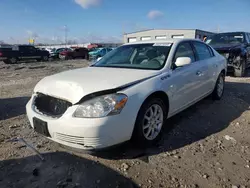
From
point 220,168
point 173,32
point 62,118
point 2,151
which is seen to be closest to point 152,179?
point 220,168

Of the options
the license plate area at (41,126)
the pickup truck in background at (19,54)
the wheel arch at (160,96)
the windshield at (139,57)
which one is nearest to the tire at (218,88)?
the windshield at (139,57)

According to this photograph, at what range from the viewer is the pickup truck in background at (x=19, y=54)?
19.7 meters

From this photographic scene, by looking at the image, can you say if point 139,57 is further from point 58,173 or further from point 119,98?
point 58,173

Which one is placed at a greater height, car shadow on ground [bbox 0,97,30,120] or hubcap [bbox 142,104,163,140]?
hubcap [bbox 142,104,163,140]

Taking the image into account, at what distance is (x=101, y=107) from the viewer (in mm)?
2506

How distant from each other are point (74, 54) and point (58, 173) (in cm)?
2648

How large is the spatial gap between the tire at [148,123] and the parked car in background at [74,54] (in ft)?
83.5

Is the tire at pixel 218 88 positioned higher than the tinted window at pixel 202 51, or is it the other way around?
the tinted window at pixel 202 51

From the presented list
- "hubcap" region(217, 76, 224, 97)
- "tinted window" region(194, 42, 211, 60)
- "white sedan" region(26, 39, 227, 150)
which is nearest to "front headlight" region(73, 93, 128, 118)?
"white sedan" region(26, 39, 227, 150)

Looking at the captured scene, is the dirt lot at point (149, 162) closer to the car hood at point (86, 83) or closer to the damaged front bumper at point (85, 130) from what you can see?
the damaged front bumper at point (85, 130)

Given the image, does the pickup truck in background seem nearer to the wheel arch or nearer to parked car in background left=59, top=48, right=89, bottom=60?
parked car in background left=59, top=48, right=89, bottom=60

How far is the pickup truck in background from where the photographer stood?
776 inches

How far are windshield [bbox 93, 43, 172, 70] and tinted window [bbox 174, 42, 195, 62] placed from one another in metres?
0.19


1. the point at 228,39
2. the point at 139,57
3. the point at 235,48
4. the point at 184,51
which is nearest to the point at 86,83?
the point at 139,57
